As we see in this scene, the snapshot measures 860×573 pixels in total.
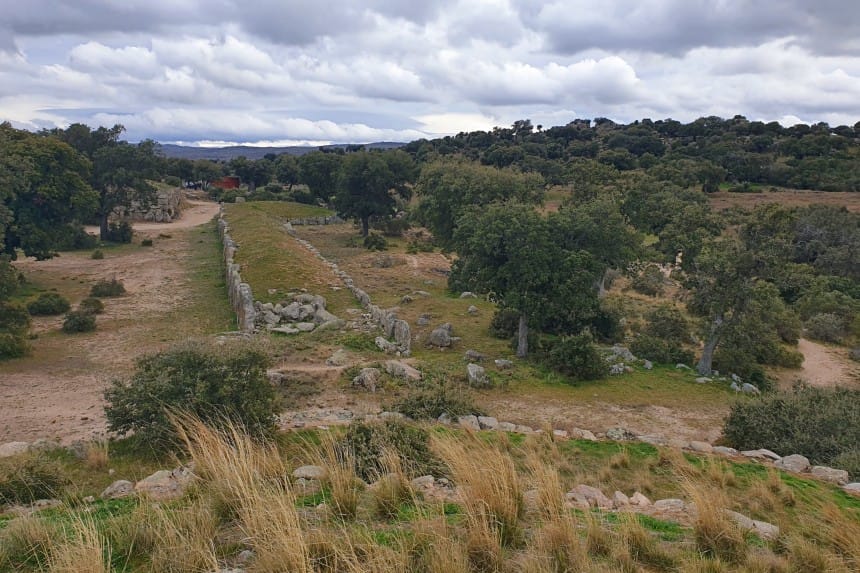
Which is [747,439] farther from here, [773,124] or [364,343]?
[773,124]

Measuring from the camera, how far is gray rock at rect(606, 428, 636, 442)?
10266 millimetres

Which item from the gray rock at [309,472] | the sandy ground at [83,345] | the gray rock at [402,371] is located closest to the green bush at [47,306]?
the sandy ground at [83,345]

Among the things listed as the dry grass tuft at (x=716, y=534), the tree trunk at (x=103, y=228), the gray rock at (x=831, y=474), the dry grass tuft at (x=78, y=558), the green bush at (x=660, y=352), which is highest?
the dry grass tuft at (x=78, y=558)

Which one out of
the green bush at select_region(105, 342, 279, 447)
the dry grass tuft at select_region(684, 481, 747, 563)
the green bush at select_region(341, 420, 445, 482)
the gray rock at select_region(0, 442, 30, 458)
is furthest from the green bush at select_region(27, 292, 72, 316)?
the dry grass tuft at select_region(684, 481, 747, 563)

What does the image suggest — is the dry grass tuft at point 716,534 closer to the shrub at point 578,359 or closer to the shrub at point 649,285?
the shrub at point 578,359

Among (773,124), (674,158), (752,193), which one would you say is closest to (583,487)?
(752,193)

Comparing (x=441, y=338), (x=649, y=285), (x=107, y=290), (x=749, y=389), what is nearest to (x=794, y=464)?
(x=749, y=389)

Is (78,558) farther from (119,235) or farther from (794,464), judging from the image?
(119,235)

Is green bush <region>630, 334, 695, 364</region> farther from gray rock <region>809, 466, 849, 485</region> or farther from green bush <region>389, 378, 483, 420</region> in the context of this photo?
gray rock <region>809, 466, 849, 485</region>

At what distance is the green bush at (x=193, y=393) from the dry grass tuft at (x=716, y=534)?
6.07m

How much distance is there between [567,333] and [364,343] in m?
7.30

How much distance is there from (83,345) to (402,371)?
420 inches

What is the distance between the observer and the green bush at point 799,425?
9648 mm

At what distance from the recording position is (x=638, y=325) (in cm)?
2133
